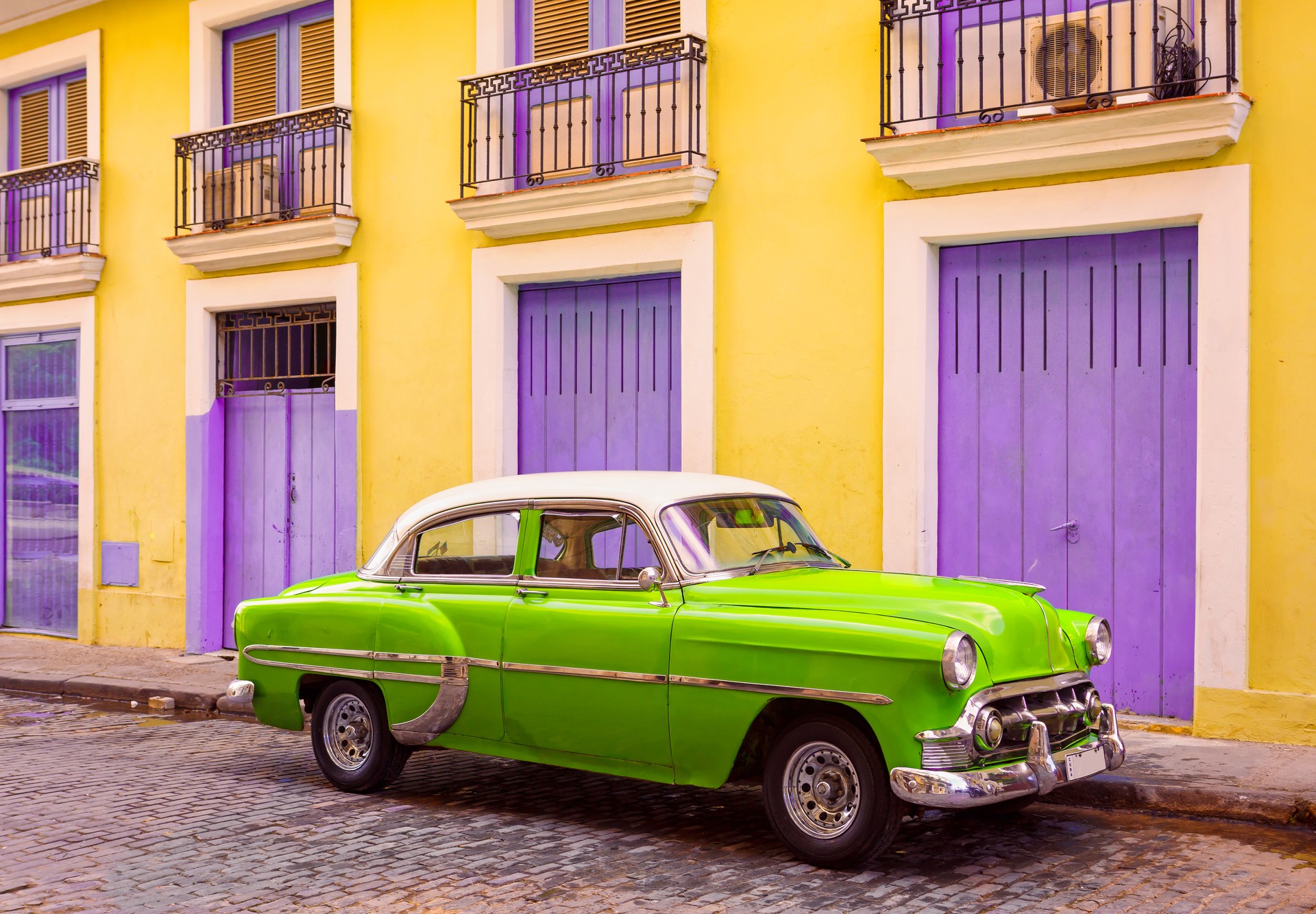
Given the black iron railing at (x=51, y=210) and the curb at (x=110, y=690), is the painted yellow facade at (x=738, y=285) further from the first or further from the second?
the curb at (x=110, y=690)

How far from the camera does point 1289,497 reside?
7.95 metres

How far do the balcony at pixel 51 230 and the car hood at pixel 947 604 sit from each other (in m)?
10.4

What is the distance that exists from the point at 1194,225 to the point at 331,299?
24.8 feet

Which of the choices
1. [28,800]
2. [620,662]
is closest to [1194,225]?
[620,662]

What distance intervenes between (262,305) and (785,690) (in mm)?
8788

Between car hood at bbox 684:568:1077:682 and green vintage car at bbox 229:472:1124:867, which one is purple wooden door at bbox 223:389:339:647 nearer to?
green vintage car at bbox 229:472:1124:867

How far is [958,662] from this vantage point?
5230mm

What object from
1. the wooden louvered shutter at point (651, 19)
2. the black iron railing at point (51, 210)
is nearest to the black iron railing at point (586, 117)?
the wooden louvered shutter at point (651, 19)

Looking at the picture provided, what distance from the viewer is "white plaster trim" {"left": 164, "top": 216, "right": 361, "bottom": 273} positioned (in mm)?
11992

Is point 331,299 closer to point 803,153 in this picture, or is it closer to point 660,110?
point 660,110

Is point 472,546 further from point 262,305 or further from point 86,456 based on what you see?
point 86,456

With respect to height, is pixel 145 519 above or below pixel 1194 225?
below

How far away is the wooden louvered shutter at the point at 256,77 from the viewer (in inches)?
511

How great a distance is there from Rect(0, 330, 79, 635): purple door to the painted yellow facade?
626 mm
